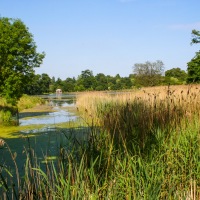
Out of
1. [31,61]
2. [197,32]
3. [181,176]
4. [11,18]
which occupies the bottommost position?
[181,176]

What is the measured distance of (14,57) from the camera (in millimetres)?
14273

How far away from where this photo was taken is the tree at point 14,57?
14.0 meters

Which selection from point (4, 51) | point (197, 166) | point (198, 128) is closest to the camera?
point (197, 166)

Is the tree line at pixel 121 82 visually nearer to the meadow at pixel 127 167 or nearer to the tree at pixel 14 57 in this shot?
the tree at pixel 14 57

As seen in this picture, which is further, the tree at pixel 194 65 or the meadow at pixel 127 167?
the tree at pixel 194 65

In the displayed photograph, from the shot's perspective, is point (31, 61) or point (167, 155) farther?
point (31, 61)

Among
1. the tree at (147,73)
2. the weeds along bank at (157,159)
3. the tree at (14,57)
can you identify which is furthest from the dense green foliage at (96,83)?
the weeds along bank at (157,159)

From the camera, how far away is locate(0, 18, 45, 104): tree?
552 inches

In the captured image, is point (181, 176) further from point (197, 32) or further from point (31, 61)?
point (197, 32)

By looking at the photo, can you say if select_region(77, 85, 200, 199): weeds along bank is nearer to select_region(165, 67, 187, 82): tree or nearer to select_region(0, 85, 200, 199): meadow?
select_region(0, 85, 200, 199): meadow

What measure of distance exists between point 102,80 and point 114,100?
8456cm

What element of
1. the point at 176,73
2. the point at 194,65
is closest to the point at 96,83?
the point at 176,73

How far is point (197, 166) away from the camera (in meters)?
3.11

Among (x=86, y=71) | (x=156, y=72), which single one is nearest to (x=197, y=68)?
(x=156, y=72)
